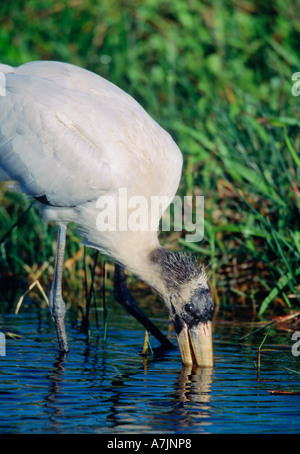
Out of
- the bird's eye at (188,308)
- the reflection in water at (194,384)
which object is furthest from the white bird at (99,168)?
the reflection in water at (194,384)

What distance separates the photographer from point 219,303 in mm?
6859

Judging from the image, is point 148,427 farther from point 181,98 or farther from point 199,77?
point 199,77

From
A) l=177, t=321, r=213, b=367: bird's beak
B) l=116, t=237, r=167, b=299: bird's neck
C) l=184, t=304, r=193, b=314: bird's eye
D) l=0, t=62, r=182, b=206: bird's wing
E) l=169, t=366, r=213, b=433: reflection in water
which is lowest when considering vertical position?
l=169, t=366, r=213, b=433: reflection in water

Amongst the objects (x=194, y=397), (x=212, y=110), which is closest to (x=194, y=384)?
(x=194, y=397)

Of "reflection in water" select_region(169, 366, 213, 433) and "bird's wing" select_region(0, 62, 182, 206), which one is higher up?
"bird's wing" select_region(0, 62, 182, 206)

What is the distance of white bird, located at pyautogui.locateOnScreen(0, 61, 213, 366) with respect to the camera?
5.47 meters

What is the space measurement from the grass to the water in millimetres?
784

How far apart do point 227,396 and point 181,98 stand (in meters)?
4.98

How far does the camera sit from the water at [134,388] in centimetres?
411

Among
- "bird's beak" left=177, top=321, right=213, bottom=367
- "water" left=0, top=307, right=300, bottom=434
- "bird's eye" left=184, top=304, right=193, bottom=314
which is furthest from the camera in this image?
"bird's eye" left=184, top=304, right=193, bottom=314

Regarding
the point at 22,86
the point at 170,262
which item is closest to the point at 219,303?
the point at 170,262

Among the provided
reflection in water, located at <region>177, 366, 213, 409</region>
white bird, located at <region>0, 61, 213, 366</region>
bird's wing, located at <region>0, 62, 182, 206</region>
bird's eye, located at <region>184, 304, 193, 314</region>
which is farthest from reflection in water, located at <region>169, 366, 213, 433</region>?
bird's wing, located at <region>0, 62, 182, 206</region>

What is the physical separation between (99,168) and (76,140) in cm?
24

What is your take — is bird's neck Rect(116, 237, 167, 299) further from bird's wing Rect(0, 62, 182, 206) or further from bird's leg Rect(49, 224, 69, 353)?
bird's leg Rect(49, 224, 69, 353)
